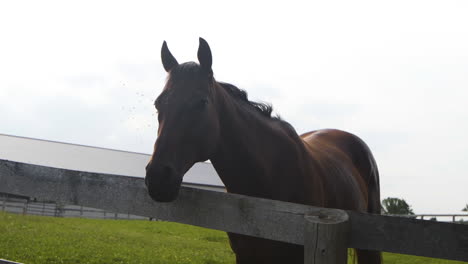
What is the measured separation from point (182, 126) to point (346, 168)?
2716 mm

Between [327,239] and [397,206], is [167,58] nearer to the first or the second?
[327,239]

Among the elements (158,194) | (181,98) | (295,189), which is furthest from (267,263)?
(181,98)

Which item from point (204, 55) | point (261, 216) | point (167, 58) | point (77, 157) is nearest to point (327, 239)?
point (261, 216)

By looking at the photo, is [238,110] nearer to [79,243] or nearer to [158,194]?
[158,194]

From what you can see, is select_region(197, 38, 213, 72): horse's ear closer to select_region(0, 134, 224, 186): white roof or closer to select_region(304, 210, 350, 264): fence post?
select_region(304, 210, 350, 264): fence post

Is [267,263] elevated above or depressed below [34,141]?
below

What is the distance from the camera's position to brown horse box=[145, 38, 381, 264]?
274 centimetres

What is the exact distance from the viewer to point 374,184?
6152 millimetres

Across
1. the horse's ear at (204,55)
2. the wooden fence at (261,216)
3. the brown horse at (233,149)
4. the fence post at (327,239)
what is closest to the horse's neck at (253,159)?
the brown horse at (233,149)

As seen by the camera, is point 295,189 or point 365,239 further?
point 295,189

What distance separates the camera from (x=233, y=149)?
325cm

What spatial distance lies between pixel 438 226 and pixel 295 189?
1354 mm

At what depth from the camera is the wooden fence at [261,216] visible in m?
2.03

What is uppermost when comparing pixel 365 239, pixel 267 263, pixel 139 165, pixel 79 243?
pixel 139 165
